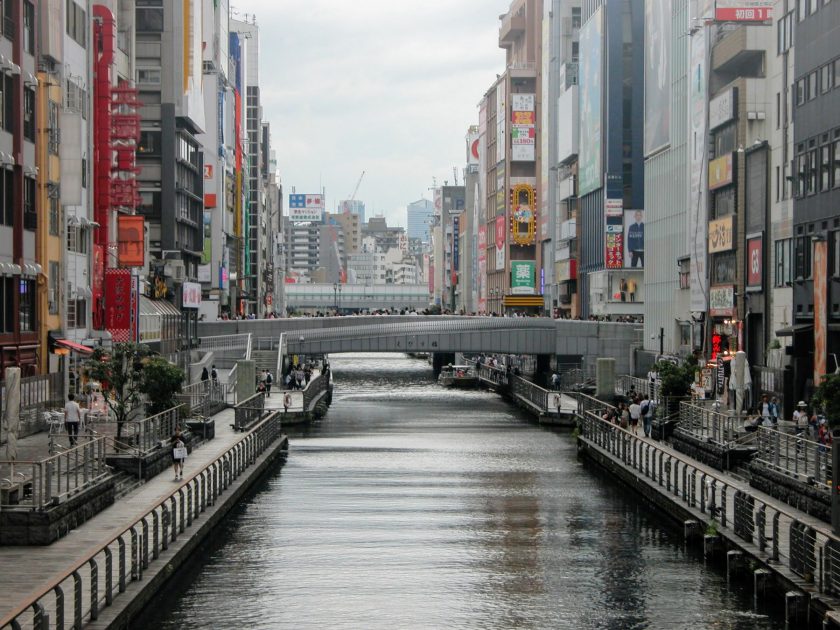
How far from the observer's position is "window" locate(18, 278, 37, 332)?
53.0 meters

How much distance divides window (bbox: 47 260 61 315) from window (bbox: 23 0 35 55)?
357 inches

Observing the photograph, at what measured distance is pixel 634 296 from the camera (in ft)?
451

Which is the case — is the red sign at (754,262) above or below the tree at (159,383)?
above

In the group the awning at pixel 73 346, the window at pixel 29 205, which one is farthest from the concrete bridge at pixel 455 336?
the window at pixel 29 205

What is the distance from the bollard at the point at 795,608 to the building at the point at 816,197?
31.9 meters

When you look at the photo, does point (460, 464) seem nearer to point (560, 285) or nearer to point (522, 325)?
point (522, 325)

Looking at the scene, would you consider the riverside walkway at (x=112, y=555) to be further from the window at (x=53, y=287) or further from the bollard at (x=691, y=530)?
the window at (x=53, y=287)

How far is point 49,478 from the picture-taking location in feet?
101

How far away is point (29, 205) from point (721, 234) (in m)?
46.7

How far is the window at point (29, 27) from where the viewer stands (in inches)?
2120

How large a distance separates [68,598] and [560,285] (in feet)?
491

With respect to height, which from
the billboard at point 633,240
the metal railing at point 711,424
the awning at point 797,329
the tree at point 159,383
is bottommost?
the metal railing at point 711,424

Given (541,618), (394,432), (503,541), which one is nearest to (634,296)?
(394,432)

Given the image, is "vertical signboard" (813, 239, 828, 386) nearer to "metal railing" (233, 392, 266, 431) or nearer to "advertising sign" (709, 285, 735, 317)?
"metal railing" (233, 392, 266, 431)
